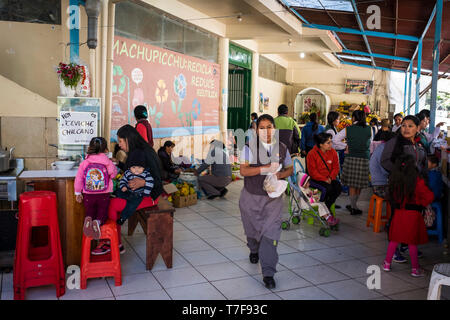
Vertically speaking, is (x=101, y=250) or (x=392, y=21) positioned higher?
(x=392, y=21)

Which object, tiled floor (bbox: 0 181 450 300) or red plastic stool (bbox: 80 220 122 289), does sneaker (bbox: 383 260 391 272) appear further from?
red plastic stool (bbox: 80 220 122 289)

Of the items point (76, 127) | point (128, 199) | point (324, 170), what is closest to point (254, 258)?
point (128, 199)

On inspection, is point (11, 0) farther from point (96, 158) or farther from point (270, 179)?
point (270, 179)

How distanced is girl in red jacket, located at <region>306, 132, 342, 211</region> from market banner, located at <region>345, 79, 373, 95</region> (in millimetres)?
15428

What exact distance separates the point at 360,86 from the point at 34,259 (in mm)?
19062

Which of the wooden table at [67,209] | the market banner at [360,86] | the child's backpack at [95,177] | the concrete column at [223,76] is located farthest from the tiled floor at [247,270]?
the market banner at [360,86]

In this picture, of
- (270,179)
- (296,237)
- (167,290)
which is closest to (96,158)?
(167,290)

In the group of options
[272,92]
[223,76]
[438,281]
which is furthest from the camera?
[272,92]

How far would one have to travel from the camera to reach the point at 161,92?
9.06 meters

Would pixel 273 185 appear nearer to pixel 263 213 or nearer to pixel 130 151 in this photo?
pixel 263 213

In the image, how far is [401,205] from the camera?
4.34 m

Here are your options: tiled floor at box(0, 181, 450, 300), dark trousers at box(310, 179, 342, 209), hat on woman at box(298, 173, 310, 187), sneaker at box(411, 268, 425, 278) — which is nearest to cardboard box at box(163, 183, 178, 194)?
tiled floor at box(0, 181, 450, 300)
